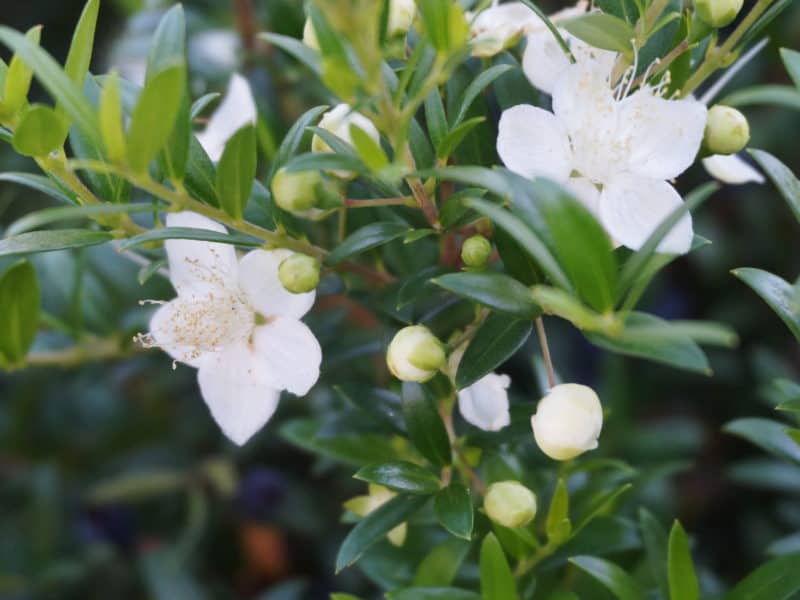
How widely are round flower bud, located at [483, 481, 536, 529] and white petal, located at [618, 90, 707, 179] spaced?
10.9 inches

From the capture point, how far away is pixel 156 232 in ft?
2.32

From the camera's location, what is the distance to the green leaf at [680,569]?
0.77m

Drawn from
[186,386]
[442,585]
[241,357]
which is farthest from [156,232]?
[186,386]

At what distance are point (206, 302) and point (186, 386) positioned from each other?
2.63 feet

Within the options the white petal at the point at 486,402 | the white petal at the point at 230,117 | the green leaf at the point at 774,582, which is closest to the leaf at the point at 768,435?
the green leaf at the point at 774,582

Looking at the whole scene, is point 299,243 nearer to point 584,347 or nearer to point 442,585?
point 442,585

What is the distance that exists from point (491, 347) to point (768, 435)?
360mm

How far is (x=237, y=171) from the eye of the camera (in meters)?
0.70

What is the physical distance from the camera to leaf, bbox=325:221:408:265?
741 mm

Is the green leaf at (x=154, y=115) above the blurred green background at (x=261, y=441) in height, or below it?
above

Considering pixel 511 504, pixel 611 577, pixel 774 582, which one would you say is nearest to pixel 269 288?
pixel 511 504

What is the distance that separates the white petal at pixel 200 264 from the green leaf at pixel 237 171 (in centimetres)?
11

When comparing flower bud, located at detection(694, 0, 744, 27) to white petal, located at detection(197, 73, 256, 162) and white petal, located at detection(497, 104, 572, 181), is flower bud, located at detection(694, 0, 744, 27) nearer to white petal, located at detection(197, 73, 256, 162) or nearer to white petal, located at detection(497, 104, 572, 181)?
white petal, located at detection(497, 104, 572, 181)

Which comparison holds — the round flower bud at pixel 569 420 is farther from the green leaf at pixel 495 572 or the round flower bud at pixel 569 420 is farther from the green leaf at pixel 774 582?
the green leaf at pixel 774 582
